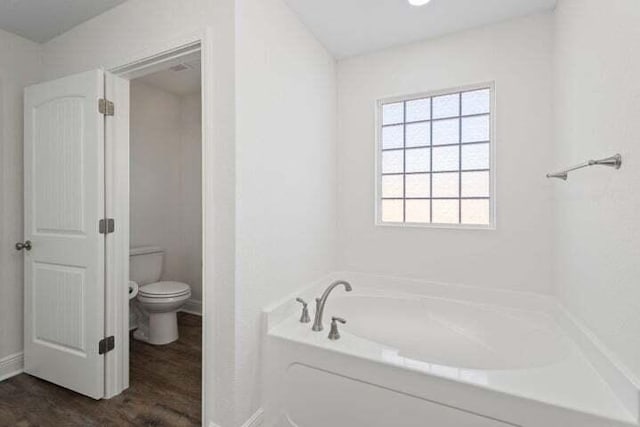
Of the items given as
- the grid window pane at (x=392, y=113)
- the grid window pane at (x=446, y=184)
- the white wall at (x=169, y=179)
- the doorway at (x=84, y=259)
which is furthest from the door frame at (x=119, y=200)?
the grid window pane at (x=446, y=184)

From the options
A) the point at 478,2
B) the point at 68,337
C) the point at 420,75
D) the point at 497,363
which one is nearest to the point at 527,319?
the point at 497,363

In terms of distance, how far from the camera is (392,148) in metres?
2.44

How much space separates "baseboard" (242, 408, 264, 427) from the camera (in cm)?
152

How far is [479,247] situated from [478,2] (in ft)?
5.04

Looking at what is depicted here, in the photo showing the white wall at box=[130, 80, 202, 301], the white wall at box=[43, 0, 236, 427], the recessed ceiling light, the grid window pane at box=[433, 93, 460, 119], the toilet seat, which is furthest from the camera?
the white wall at box=[130, 80, 202, 301]

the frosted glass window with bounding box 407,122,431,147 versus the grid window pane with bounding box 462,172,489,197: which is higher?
the frosted glass window with bounding box 407,122,431,147

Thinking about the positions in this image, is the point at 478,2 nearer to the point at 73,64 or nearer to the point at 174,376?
the point at 73,64

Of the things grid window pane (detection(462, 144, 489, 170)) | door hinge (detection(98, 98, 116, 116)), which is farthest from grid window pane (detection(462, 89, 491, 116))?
door hinge (detection(98, 98, 116, 116))

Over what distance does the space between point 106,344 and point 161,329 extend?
790 mm

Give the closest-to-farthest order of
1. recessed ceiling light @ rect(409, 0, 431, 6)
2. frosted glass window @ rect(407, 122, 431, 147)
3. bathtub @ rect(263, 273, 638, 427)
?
bathtub @ rect(263, 273, 638, 427) < recessed ceiling light @ rect(409, 0, 431, 6) < frosted glass window @ rect(407, 122, 431, 147)

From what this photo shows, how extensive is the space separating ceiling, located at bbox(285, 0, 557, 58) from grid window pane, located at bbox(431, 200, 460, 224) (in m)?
1.21

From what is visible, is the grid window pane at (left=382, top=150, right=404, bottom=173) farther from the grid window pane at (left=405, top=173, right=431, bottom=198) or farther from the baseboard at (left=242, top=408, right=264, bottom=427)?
the baseboard at (left=242, top=408, right=264, bottom=427)

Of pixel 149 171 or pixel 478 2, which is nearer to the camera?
pixel 478 2

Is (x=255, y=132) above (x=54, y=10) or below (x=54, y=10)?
below
